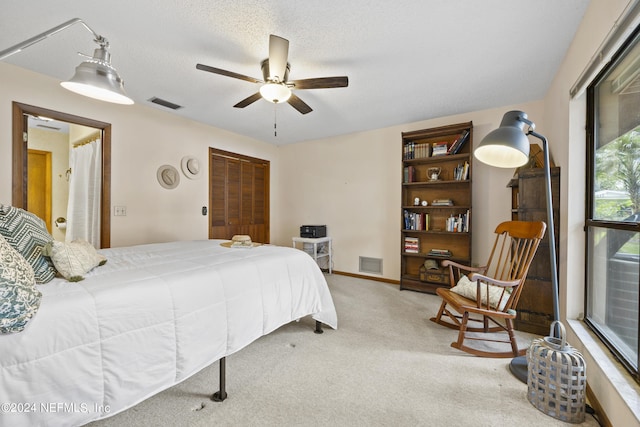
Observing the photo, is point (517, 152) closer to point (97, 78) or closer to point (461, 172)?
point (461, 172)

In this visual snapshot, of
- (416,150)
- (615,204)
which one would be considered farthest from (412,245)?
(615,204)

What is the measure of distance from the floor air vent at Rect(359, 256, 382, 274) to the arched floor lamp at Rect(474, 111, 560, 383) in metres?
2.28

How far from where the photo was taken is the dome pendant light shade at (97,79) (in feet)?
4.40

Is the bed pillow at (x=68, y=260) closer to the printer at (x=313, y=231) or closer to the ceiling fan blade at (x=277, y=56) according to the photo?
the ceiling fan blade at (x=277, y=56)

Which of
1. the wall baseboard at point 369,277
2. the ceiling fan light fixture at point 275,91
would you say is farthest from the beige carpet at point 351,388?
the ceiling fan light fixture at point 275,91

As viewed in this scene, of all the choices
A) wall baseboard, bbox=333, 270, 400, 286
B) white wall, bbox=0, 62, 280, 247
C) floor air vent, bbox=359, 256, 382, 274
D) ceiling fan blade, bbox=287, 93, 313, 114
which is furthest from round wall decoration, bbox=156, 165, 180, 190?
floor air vent, bbox=359, 256, 382, 274

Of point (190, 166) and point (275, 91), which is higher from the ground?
point (275, 91)

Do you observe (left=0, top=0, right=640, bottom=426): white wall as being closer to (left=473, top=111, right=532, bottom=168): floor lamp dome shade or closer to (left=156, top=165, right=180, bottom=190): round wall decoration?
(left=156, top=165, right=180, bottom=190): round wall decoration

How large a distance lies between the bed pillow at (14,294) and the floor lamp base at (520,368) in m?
2.56

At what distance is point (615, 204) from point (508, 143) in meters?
0.72

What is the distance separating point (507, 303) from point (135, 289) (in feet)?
7.96

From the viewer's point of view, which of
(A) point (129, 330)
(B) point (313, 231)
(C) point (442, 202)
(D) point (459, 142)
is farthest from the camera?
(B) point (313, 231)

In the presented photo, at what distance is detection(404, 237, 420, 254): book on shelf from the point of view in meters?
3.61

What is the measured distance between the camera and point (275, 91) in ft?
6.86
